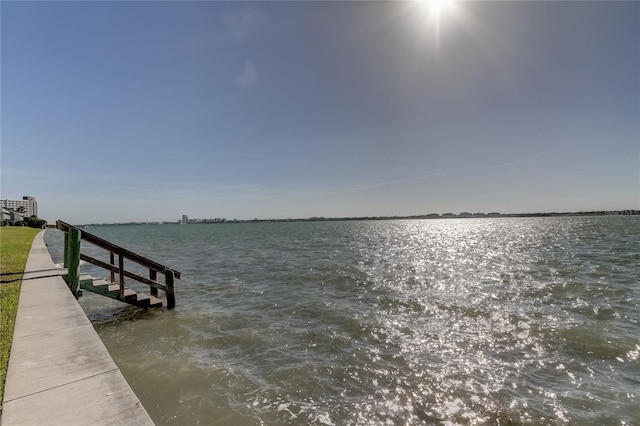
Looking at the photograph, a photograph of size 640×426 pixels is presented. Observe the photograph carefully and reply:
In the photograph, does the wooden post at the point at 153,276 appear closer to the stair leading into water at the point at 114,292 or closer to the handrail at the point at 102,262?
the handrail at the point at 102,262

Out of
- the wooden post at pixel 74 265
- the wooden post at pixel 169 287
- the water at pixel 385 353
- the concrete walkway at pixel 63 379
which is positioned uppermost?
the wooden post at pixel 74 265

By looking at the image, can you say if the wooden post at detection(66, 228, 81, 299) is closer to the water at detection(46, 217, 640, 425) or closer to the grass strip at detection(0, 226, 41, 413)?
the grass strip at detection(0, 226, 41, 413)

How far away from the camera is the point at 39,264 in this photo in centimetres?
1290

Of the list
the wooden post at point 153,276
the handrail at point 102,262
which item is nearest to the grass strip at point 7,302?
the handrail at point 102,262

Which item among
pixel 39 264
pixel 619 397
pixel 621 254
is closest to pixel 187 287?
pixel 39 264

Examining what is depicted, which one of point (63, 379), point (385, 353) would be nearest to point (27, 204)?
point (63, 379)

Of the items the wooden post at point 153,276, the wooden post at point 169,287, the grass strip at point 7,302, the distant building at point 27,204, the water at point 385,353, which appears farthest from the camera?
the distant building at point 27,204

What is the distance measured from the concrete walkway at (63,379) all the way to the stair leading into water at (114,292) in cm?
412

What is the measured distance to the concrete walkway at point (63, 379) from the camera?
3.33 metres

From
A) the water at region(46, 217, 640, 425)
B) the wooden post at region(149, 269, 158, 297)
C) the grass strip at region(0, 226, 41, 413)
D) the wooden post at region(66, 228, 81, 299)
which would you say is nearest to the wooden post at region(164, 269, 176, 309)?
the water at region(46, 217, 640, 425)

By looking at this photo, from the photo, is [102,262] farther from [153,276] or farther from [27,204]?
[27,204]

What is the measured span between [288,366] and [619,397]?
6792 millimetres

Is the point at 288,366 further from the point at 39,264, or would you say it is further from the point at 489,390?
the point at 39,264

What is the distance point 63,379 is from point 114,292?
7799 millimetres
